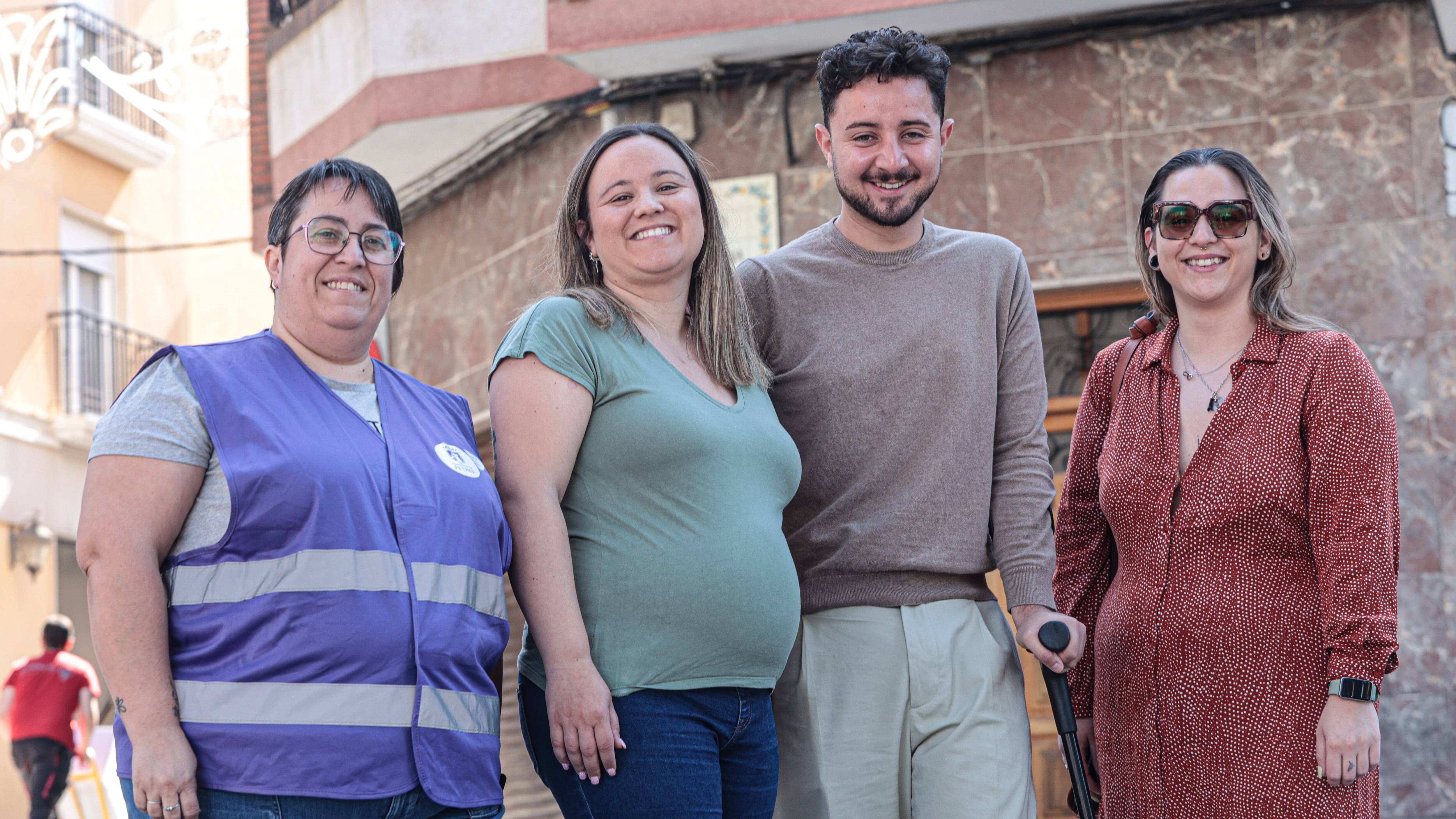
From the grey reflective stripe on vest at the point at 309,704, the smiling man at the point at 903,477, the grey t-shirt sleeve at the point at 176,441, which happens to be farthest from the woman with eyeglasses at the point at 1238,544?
the grey t-shirt sleeve at the point at 176,441

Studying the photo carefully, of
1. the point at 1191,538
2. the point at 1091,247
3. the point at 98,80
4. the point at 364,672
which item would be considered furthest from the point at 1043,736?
the point at 98,80

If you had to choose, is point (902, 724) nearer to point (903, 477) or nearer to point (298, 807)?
point (903, 477)

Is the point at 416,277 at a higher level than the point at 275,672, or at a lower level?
higher

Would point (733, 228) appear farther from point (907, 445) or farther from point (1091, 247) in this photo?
point (907, 445)

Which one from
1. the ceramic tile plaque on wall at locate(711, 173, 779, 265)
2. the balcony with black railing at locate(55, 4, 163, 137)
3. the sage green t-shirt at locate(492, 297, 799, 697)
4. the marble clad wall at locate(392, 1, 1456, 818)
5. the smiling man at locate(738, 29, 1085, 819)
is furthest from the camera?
the balcony with black railing at locate(55, 4, 163, 137)

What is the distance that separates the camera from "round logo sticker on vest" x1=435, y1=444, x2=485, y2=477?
122 inches

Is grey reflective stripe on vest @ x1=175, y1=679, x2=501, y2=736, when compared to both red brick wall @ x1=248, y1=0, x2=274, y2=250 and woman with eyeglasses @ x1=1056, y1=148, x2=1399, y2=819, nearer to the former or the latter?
woman with eyeglasses @ x1=1056, y1=148, x2=1399, y2=819

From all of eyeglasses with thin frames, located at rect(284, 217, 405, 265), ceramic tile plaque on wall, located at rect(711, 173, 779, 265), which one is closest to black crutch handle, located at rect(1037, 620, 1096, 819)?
eyeglasses with thin frames, located at rect(284, 217, 405, 265)

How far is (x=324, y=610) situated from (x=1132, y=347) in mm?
2176

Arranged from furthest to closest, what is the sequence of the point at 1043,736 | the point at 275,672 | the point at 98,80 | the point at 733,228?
the point at 98,80 < the point at 733,228 < the point at 1043,736 < the point at 275,672

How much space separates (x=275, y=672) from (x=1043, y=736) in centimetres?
560

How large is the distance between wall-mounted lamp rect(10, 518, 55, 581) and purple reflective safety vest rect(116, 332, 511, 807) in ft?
55.9

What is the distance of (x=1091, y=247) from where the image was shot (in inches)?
308

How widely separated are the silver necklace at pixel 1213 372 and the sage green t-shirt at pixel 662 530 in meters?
1.11
